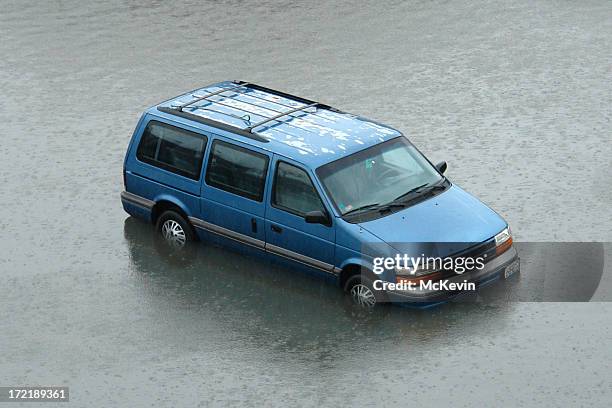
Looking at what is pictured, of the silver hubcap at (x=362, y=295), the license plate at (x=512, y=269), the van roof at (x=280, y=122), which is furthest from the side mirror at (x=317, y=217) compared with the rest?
the license plate at (x=512, y=269)

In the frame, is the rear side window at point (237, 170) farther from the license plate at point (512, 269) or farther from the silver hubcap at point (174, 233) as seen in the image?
the license plate at point (512, 269)

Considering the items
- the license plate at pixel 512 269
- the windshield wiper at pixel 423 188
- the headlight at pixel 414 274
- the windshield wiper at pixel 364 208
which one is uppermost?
the windshield wiper at pixel 423 188

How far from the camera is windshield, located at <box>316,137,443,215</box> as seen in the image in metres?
14.3

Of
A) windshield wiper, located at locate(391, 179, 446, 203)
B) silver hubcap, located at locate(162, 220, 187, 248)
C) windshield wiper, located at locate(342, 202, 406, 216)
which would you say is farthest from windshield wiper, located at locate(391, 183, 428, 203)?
silver hubcap, located at locate(162, 220, 187, 248)

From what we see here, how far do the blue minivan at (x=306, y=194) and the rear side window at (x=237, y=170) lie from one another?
0.5 inches

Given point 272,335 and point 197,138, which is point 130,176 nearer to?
point 197,138

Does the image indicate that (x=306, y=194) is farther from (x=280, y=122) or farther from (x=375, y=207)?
(x=280, y=122)

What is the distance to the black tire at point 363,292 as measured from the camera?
1389cm

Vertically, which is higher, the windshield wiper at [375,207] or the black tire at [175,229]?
the windshield wiper at [375,207]

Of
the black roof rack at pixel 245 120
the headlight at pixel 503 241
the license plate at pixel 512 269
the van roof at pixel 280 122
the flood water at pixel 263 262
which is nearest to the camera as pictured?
the flood water at pixel 263 262

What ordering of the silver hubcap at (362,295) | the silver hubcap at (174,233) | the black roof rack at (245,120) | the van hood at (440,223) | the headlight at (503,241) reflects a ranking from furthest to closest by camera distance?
the silver hubcap at (174,233), the black roof rack at (245,120), the headlight at (503,241), the silver hubcap at (362,295), the van hood at (440,223)

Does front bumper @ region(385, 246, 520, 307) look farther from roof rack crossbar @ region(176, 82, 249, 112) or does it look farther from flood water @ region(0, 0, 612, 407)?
roof rack crossbar @ region(176, 82, 249, 112)

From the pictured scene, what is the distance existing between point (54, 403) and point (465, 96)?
33.0ft

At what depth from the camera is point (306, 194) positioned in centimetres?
1438
